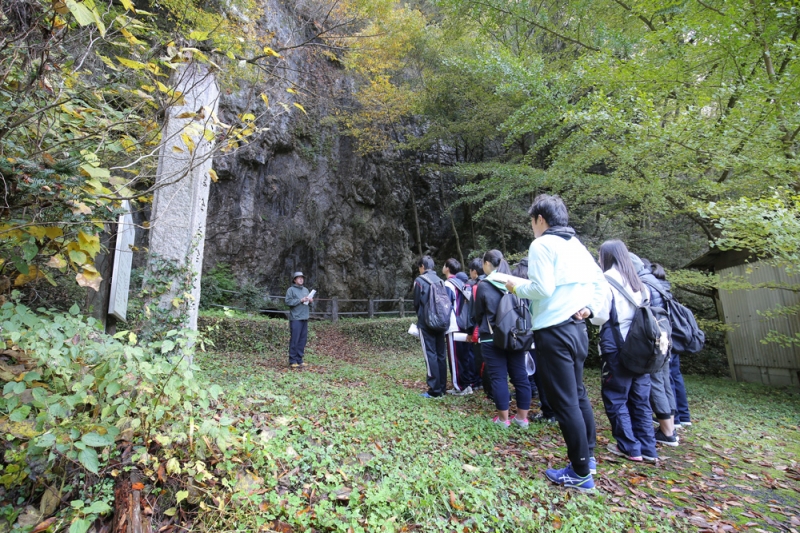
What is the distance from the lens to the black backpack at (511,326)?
376 cm

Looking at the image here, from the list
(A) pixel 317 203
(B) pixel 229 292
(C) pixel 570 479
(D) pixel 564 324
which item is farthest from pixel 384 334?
(D) pixel 564 324

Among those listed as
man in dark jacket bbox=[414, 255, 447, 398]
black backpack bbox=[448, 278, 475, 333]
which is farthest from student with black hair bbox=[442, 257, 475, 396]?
man in dark jacket bbox=[414, 255, 447, 398]

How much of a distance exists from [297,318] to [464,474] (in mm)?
5312

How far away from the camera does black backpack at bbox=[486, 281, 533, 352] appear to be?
3.76 meters

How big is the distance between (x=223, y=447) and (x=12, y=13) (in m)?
2.63

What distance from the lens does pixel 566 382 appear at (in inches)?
101

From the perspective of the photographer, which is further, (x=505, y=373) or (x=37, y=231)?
(x=505, y=373)

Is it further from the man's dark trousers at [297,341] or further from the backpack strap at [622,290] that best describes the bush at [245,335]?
the backpack strap at [622,290]

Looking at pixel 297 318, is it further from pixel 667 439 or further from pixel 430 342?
pixel 667 439

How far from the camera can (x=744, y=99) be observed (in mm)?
4906

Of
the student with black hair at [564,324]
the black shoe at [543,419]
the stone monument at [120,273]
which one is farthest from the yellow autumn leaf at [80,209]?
the black shoe at [543,419]

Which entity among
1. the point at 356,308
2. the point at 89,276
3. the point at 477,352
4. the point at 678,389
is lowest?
the point at 678,389

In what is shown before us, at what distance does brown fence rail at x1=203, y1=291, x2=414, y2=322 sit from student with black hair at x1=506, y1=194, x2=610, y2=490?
37.9 feet

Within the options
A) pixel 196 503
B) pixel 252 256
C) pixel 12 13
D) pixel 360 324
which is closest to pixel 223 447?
pixel 196 503
